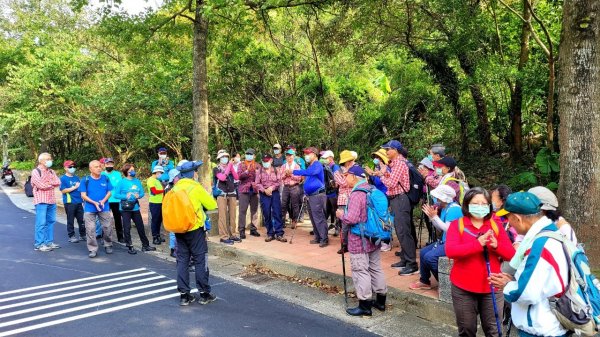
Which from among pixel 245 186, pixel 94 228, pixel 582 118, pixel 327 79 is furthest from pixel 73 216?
pixel 582 118

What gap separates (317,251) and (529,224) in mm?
5108

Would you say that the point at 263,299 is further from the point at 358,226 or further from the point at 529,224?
the point at 529,224

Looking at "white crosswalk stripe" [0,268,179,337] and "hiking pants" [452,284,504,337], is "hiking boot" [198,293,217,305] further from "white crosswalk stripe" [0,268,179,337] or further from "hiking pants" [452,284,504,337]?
"hiking pants" [452,284,504,337]

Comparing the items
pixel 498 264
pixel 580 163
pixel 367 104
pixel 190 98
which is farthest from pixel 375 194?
pixel 367 104

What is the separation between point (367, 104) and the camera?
16.2m

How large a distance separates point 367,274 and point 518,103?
25.6 ft

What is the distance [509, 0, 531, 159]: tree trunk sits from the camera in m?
10.1

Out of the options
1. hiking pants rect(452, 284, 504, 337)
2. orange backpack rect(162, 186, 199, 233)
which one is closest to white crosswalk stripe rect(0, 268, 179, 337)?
orange backpack rect(162, 186, 199, 233)

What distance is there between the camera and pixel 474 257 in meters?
3.76

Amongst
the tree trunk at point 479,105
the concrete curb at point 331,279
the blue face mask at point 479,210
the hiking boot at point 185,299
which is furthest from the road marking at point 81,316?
the tree trunk at point 479,105

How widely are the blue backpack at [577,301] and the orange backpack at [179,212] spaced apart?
4016 millimetres

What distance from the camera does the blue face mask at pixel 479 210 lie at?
12.1 ft

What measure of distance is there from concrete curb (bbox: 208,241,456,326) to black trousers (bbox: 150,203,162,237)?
1.33 metres

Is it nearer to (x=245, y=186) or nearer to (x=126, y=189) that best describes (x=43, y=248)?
(x=126, y=189)
